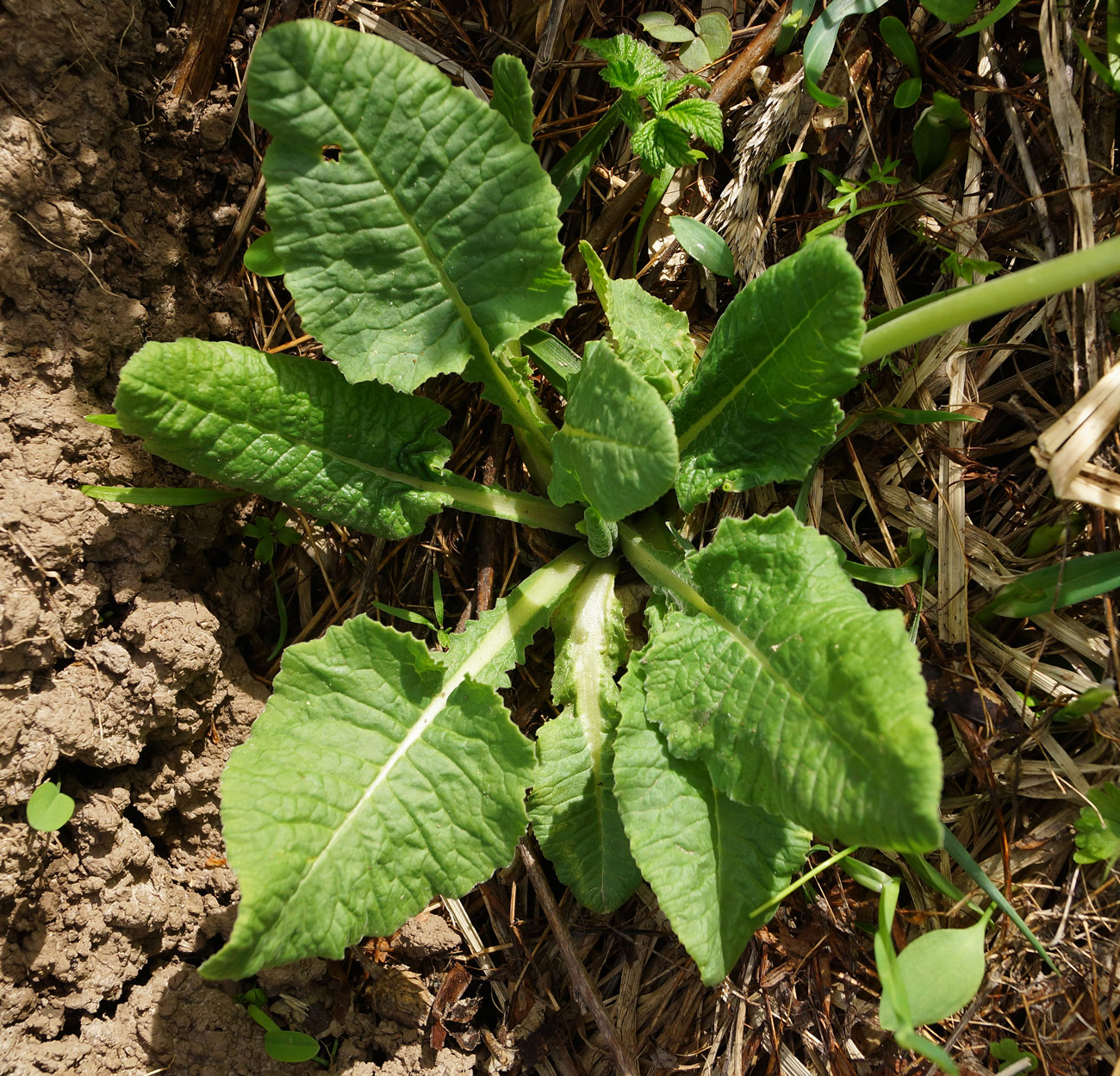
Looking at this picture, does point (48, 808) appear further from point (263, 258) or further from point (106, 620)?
point (263, 258)

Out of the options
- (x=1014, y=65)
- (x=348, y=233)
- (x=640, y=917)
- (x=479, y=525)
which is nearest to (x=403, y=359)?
(x=348, y=233)

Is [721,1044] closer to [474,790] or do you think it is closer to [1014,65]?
[474,790]

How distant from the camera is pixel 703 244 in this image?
2.06 metres

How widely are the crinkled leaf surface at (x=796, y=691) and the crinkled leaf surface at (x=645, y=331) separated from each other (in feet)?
1.39

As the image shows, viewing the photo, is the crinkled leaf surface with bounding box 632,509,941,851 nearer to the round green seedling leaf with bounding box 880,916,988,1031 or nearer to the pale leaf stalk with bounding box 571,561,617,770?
the pale leaf stalk with bounding box 571,561,617,770

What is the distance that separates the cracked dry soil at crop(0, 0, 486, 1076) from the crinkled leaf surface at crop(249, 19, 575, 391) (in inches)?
19.5

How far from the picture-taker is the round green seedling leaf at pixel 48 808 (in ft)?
5.84

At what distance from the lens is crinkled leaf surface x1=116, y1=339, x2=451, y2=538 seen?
1796 mm

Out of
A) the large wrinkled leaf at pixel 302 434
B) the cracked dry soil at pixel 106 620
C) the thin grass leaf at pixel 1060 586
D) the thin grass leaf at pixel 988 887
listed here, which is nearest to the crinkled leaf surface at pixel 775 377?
the large wrinkled leaf at pixel 302 434

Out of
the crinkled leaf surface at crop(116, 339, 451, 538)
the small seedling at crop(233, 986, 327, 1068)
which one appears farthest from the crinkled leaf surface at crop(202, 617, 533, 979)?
the small seedling at crop(233, 986, 327, 1068)

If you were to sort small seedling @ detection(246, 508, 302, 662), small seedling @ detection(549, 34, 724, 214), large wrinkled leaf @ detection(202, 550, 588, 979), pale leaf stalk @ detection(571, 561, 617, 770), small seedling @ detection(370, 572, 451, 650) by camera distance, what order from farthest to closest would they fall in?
small seedling @ detection(246, 508, 302, 662), small seedling @ detection(370, 572, 451, 650), pale leaf stalk @ detection(571, 561, 617, 770), small seedling @ detection(549, 34, 724, 214), large wrinkled leaf @ detection(202, 550, 588, 979)

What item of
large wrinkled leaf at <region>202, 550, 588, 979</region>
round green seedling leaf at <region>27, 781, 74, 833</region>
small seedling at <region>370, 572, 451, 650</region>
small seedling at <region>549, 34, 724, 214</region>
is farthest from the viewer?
small seedling at <region>370, 572, 451, 650</region>

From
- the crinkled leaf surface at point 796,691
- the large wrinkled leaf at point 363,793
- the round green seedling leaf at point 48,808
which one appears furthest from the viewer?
the round green seedling leaf at point 48,808

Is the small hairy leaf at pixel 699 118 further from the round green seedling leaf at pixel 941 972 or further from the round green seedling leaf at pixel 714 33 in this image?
the round green seedling leaf at pixel 941 972
